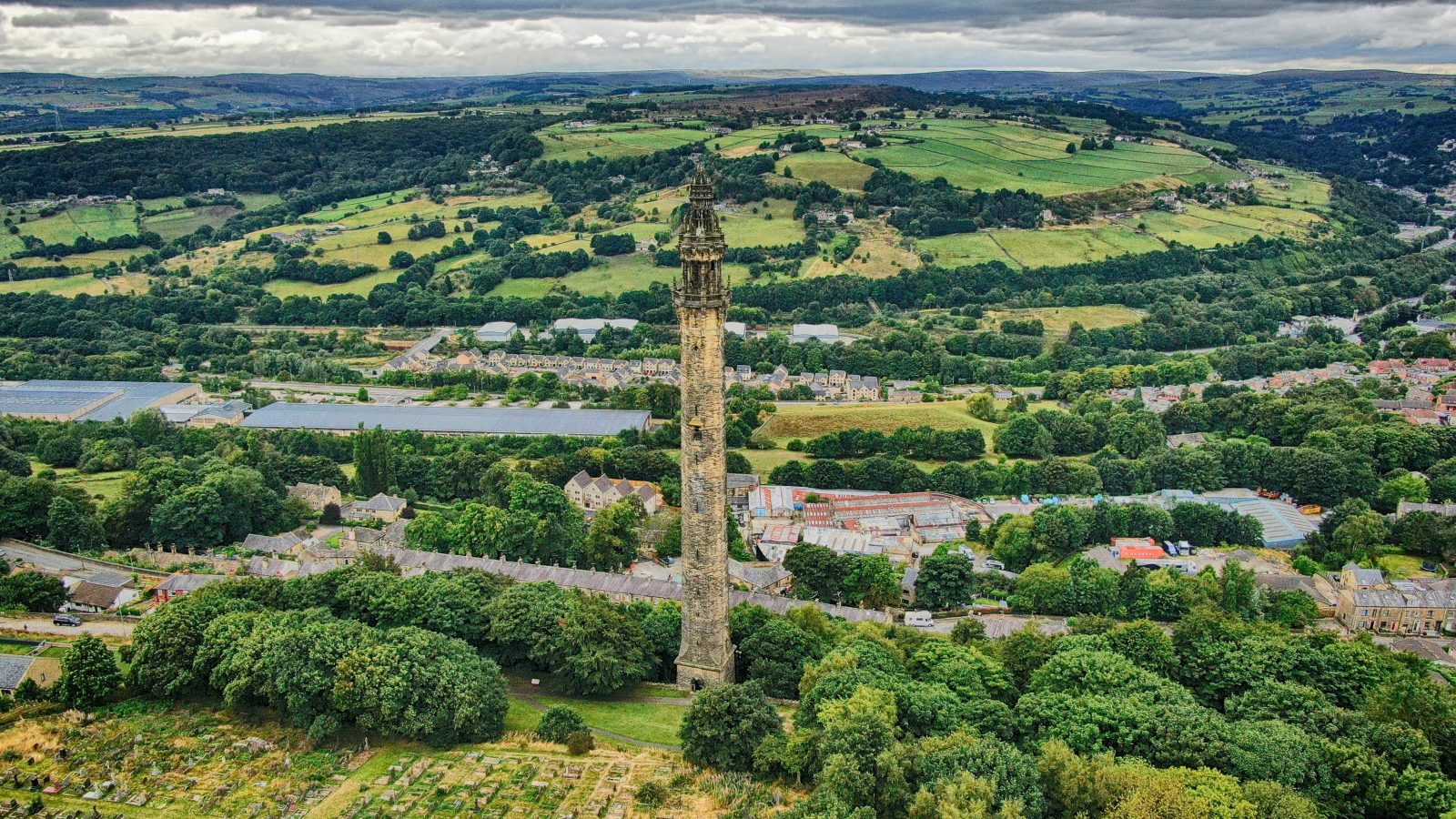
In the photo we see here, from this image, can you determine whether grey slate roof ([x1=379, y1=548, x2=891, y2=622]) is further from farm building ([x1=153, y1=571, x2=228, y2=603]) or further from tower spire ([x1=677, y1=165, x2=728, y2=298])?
tower spire ([x1=677, y1=165, x2=728, y2=298])

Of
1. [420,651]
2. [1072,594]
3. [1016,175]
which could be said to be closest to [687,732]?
[420,651]

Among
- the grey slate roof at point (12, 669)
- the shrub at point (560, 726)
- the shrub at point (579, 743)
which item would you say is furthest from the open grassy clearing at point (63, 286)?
the shrub at point (579, 743)

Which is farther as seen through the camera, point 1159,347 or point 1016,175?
point 1016,175

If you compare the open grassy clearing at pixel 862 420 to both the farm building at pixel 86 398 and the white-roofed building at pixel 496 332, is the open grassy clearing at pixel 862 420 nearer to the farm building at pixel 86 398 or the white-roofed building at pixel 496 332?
the white-roofed building at pixel 496 332

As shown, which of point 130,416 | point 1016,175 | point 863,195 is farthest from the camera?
point 1016,175

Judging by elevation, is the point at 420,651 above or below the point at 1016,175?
below

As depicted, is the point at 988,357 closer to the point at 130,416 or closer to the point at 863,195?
the point at 863,195

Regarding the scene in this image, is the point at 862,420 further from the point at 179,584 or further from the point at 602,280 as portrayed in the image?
the point at 602,280

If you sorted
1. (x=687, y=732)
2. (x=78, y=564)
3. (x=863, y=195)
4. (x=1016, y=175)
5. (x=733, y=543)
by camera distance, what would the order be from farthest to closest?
(x=1016, y=175) → (x=863, y=195) → (x=733, y=543) → (x=78, y=564) → (x=687, y=732)
